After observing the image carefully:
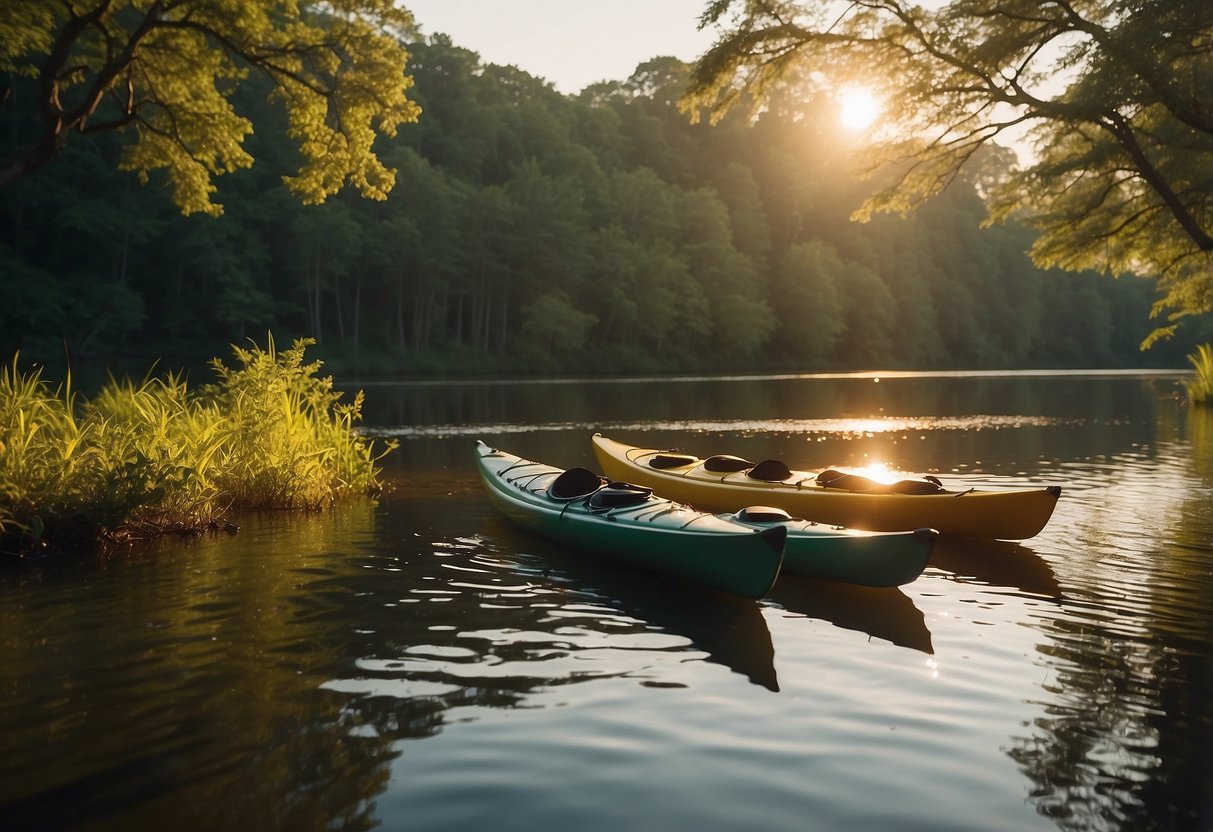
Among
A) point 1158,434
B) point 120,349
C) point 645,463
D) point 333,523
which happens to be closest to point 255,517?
point 333,523

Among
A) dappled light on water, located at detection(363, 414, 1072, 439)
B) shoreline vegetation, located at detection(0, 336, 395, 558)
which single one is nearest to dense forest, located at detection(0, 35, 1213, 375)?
dappled light on water, located at detection(363, 414, 1072, 439)

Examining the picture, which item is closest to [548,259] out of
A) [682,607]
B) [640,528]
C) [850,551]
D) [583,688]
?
[640,528]

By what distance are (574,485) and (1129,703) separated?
19.3 ft

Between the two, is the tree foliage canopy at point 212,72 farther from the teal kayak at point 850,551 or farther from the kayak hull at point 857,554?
the kayak hull at point 857,554

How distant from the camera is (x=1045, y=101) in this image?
14398mm

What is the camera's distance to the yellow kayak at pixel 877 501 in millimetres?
10133

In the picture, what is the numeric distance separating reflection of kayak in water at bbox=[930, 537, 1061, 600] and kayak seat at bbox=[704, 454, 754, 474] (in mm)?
2484

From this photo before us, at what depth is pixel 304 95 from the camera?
16.5 m

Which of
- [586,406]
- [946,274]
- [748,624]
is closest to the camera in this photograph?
[748,624]

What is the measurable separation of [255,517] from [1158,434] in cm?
1951

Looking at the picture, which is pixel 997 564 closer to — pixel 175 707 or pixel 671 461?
pixel 671 461

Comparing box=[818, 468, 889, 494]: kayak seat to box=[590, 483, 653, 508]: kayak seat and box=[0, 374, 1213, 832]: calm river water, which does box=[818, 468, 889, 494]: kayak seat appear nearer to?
box=[0, 374, 1213, 832]: calm river water

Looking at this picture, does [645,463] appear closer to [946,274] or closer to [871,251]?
[871,251]

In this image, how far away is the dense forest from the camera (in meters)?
44.7
